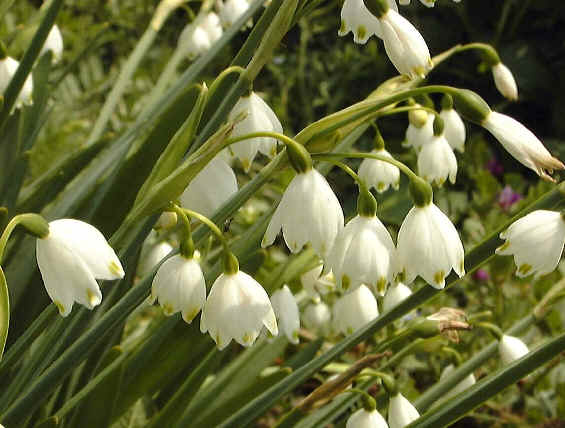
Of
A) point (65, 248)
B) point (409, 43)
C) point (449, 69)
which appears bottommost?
A: point (65, 248)

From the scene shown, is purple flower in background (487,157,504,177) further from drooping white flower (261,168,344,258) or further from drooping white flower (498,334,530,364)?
drooping white flower (261,168,344,258)

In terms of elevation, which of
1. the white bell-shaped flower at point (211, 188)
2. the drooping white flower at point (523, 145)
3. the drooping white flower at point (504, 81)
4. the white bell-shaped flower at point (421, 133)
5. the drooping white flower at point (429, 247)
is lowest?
the drooping white flower at point (429, 247)

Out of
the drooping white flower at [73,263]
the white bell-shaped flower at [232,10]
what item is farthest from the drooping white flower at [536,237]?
the white bell-shaped flower at [232,10]

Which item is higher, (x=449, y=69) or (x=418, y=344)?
(x=449, y=69)

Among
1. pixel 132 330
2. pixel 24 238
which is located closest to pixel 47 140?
pixel 132 330

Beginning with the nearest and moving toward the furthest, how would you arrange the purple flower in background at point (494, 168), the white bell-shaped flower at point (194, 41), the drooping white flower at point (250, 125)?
the drooping white flower at point (250, 125)
the white bell-shaped flower at point (194, 41)
the purple flower in background at point (494, 168)

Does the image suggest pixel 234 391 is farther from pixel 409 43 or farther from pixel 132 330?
pixel 409 43

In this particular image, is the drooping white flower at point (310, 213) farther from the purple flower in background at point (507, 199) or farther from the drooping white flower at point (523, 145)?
the purple flower in background at point (507, 199)
